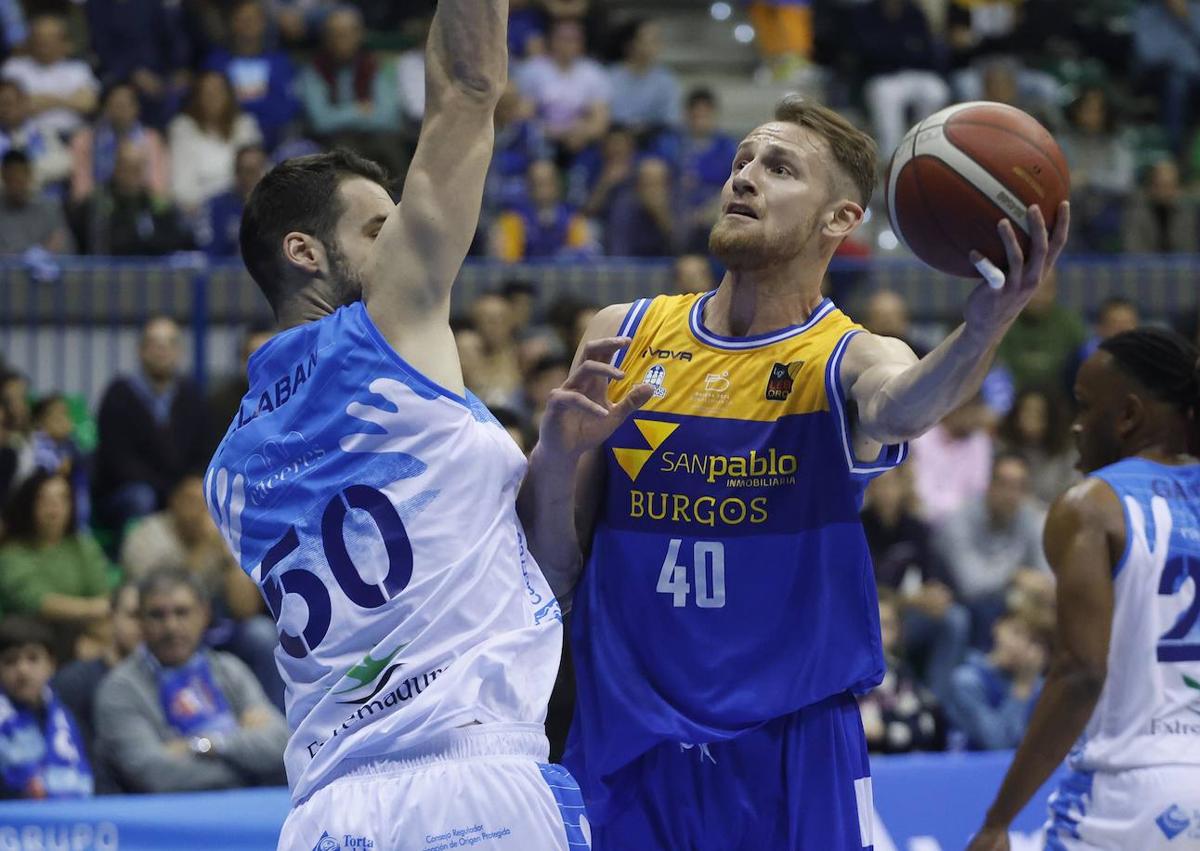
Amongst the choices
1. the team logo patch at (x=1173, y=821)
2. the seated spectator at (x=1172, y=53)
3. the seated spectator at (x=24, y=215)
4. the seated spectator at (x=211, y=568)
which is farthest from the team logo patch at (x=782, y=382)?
the seated spectator at (x=1172, y=53)

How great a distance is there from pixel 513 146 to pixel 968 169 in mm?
10081

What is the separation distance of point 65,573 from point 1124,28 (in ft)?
41.4

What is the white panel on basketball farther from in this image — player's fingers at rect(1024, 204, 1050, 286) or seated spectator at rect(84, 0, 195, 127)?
seated spectator at rect(84, 0, 195, 127)

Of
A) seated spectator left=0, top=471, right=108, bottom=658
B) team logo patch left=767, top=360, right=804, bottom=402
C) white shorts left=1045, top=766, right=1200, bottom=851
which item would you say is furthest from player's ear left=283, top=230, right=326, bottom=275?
seated spectator left=0, top=471, right=108, bottom=658

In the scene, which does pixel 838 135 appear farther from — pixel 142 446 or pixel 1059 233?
pixel 142 446

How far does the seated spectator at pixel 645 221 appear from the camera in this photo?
13.4m

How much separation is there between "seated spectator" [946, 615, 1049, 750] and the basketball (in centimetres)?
542

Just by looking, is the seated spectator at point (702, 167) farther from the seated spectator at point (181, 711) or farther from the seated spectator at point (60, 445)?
the seated spectator at point (181, 711)

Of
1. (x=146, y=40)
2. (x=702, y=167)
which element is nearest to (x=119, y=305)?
(x=146, y=40)

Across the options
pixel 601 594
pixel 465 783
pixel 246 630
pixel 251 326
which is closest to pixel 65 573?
pixel 246 630

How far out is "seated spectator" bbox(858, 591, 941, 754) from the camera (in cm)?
905

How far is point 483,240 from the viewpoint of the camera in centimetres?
1324

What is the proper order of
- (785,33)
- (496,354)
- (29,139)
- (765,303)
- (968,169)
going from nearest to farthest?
1. (968,169)
2. (765,303)
3. (496,354)
4. (29,139)
5. (785,33)

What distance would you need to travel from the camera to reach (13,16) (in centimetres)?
1422
